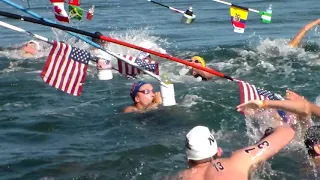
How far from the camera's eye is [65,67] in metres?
8.48

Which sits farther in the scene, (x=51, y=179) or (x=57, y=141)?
(x=57, y=141)

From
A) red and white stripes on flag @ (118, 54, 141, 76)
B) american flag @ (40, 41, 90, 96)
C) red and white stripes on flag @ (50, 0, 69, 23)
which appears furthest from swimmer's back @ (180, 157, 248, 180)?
red and white stripes on flag @ (50, 0, 69, 23)

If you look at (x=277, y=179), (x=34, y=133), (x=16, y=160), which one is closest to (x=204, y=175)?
(x=277, y=179)

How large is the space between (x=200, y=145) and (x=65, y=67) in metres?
3.64

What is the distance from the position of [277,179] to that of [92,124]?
4.16 metres

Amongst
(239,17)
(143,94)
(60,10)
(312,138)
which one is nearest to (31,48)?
(239,17)

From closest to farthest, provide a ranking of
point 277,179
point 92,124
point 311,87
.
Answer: point 277,179
point 92,124
point 311,87

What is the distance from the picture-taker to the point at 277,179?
7520mm

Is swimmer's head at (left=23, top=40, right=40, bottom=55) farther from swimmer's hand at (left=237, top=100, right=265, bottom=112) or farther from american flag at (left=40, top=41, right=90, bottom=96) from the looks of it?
swimmer's hand at (left=237, top=100, right=265, bottom=112)

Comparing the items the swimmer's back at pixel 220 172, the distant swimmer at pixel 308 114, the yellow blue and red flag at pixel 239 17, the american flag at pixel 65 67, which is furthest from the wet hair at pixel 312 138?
the yellow blue and red flag at pixel 239 17

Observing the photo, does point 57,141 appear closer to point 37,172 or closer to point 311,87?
point 37,172

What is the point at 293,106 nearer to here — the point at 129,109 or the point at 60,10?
the point at 60,10

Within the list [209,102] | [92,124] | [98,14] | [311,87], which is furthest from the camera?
[98,14]

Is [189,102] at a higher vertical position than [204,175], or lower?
lower
